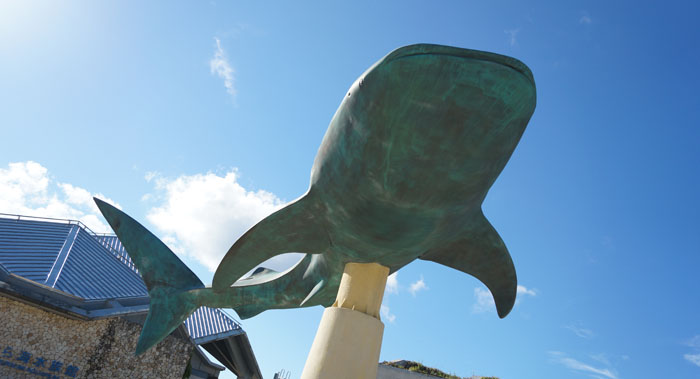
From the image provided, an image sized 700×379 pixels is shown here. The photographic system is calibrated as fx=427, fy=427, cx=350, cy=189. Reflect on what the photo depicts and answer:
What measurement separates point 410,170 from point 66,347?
50.1 feet

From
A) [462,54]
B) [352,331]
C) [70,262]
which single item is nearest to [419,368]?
[352,331]

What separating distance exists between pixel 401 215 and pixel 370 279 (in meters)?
1.74

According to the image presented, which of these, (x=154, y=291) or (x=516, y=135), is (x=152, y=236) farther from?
(x=516, y=135)

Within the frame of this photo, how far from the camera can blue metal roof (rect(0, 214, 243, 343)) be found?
1464 centimetres

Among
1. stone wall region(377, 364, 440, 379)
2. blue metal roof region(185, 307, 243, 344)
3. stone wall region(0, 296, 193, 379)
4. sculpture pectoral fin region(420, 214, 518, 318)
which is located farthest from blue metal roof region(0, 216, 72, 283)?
sculpture pectoral fin region(420, 214, 518, 318)

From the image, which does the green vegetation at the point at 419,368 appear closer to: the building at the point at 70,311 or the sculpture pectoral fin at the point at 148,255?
the building at the point at 70,311

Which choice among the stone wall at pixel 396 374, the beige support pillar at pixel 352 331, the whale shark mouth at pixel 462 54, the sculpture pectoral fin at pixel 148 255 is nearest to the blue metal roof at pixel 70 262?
the sculpture pectoral fin at pixel 148 255

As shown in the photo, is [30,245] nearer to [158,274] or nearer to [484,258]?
[158,274]

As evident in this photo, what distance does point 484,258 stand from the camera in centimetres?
689

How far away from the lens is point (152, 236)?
9.16m

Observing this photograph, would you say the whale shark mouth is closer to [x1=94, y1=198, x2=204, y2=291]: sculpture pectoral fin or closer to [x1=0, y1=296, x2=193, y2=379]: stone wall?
[x1=94, y1=198, x2=204, y2=291]: sculpture pectoral fin

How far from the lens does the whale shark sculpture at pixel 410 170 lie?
3.62 meters

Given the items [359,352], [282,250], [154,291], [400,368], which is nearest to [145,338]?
[154,291]

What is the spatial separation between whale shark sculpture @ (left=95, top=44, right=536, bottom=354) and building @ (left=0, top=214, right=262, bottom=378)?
10.8 m
